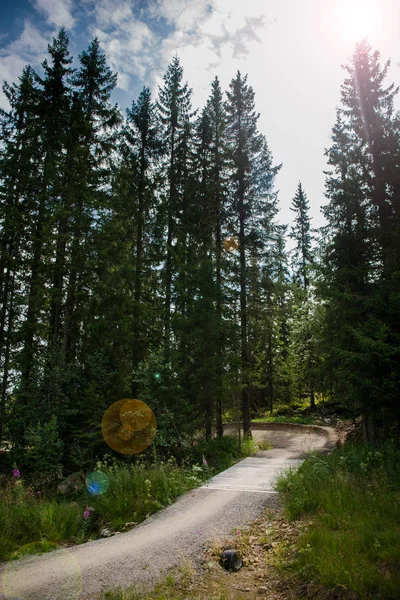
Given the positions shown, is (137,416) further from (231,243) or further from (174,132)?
(174,132)

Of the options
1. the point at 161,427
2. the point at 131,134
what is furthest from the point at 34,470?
the point at 131,134

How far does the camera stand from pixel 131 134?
1902cm

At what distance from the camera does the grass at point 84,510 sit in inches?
238

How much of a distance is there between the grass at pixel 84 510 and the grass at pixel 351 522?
109 inches

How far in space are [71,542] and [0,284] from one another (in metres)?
13.6

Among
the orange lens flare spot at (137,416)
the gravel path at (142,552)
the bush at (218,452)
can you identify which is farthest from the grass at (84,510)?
the bush at (218,452)

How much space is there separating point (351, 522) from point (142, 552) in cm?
333

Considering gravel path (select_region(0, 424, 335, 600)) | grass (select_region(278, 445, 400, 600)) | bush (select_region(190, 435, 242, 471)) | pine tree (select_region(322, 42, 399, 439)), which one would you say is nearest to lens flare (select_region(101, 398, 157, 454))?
bush (select_region(190, 435, 242, 471))

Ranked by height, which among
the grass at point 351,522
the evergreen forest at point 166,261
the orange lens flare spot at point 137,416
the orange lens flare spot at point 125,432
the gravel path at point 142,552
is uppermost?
the evergreen forest at point 166,261

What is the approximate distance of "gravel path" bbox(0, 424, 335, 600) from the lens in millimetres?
4426

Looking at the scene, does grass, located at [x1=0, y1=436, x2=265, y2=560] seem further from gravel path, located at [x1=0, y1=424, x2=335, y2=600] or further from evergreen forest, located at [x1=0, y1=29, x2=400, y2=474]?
evergreen forest, located at [x1=0, y1=29, x2=400, y2=474]

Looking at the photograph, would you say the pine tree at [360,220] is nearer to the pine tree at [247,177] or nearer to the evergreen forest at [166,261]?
the evergreen forest at [166,261]

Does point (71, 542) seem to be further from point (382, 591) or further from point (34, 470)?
point (34, 470)

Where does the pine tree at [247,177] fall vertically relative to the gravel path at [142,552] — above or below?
above
